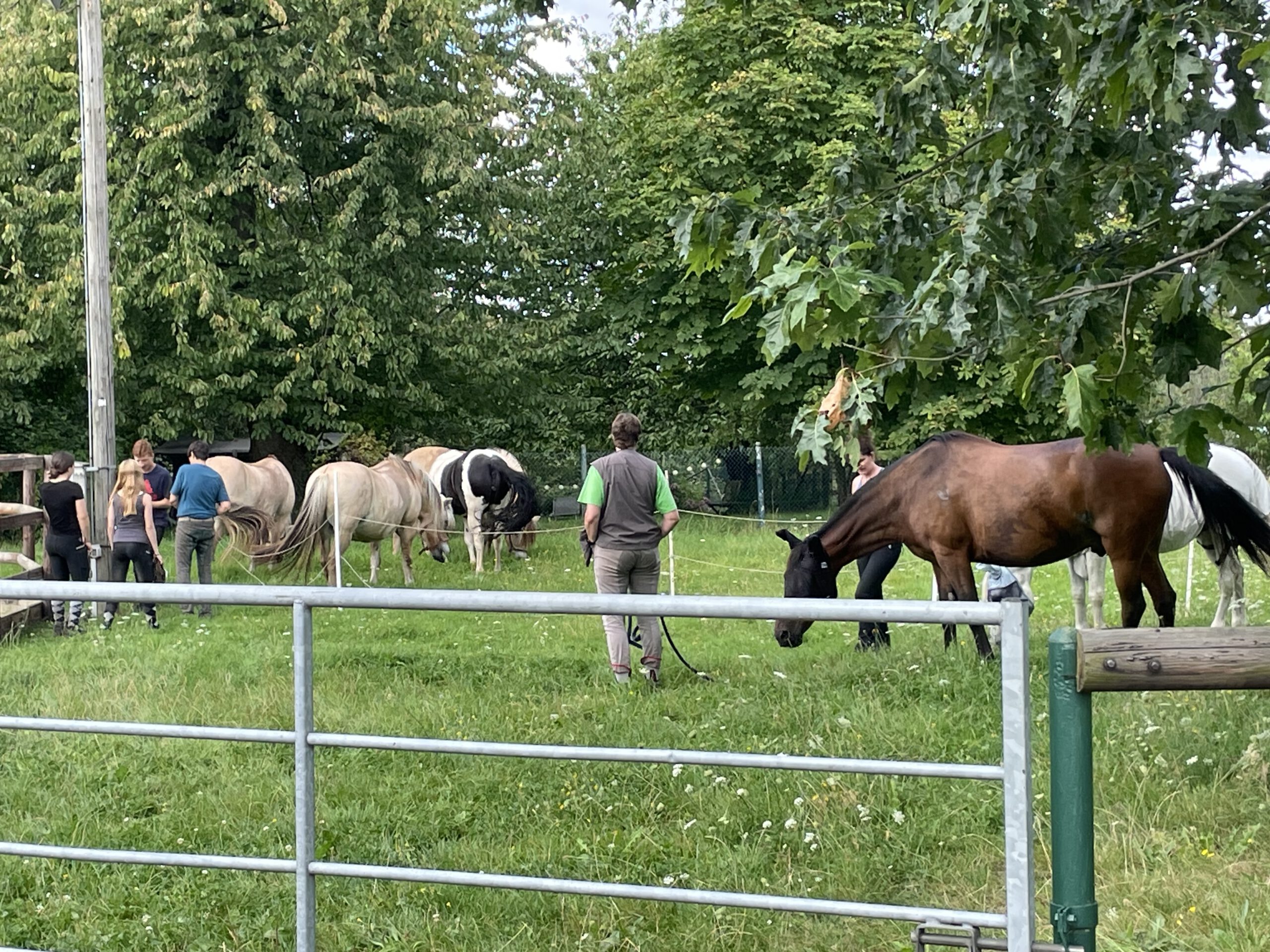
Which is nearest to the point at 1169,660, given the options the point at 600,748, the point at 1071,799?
the point at 1071,799

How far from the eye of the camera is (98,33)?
13.1 metres

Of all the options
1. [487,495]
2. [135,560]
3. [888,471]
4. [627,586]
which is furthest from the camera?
[487,495]

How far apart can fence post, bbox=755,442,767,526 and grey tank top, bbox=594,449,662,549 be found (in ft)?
55.4

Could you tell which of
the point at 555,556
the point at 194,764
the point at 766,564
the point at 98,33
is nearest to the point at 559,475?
the point at 555,556

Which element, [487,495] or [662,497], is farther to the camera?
[487,495]

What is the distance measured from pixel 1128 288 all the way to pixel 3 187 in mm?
23353

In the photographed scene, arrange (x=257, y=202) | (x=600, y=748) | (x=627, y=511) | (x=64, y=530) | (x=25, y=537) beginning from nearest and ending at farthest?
(x=600, y=748) → (x=627, y=511) → (x=64, y=530) → (x=25, y=537) → (x=257, y=202)

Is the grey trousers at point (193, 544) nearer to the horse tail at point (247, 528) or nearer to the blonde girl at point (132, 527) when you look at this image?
the blonde girl at point (132, 527)

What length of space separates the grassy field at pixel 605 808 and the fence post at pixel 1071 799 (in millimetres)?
1426

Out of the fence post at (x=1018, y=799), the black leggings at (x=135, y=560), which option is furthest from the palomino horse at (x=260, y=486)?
the fence post at (x=1018, y=799)

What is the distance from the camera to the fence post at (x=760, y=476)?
2590cm

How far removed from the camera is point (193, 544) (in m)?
12.2

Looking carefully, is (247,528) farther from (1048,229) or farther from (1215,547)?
(1048,229)

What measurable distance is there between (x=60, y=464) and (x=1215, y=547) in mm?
9891
